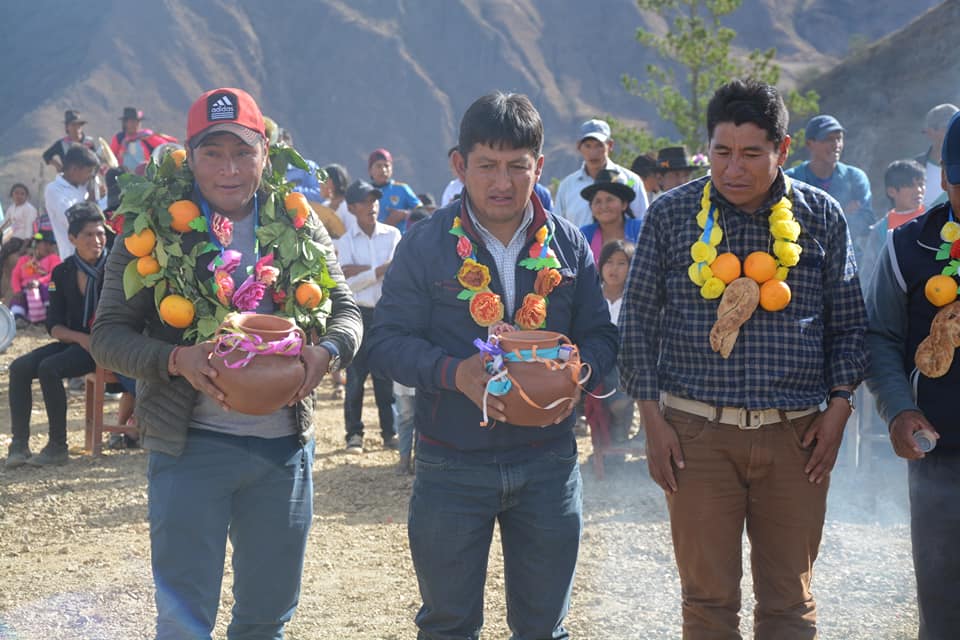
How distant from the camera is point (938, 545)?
3396 millimetres

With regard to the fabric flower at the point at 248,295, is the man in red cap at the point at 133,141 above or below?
above

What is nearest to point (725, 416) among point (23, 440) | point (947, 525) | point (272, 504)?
point (947, 525)

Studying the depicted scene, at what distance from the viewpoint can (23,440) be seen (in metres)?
8.23

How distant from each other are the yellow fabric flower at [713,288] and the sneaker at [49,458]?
6375 millimetres

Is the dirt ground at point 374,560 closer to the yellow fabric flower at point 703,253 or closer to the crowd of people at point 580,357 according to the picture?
the crowd of people at point 580,357

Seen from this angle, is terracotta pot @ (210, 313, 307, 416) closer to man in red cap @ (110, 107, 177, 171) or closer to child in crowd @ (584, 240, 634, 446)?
child in crowd @ (584, 240, 634, 446)

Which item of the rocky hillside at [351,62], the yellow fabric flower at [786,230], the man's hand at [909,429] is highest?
the rocky hillside at [351,62]

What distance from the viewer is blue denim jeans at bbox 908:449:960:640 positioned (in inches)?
133

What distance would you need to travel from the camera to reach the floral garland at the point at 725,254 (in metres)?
3.40

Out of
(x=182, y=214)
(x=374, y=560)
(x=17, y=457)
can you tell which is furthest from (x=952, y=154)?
(x=17, y=457)

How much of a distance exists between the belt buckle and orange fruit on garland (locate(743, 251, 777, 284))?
42 centimetres

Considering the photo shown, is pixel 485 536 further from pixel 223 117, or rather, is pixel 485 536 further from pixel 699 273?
pixel 223 117

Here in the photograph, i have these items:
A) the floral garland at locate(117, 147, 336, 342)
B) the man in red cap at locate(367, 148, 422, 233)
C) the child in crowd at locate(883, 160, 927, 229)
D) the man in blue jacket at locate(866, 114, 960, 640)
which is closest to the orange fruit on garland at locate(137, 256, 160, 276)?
the floral garland at locate(117, 147, 336, 342)

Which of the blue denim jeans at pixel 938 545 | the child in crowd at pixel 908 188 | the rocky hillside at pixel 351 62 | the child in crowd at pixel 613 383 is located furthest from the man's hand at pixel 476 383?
the rocky hillside at pixel 351 62
